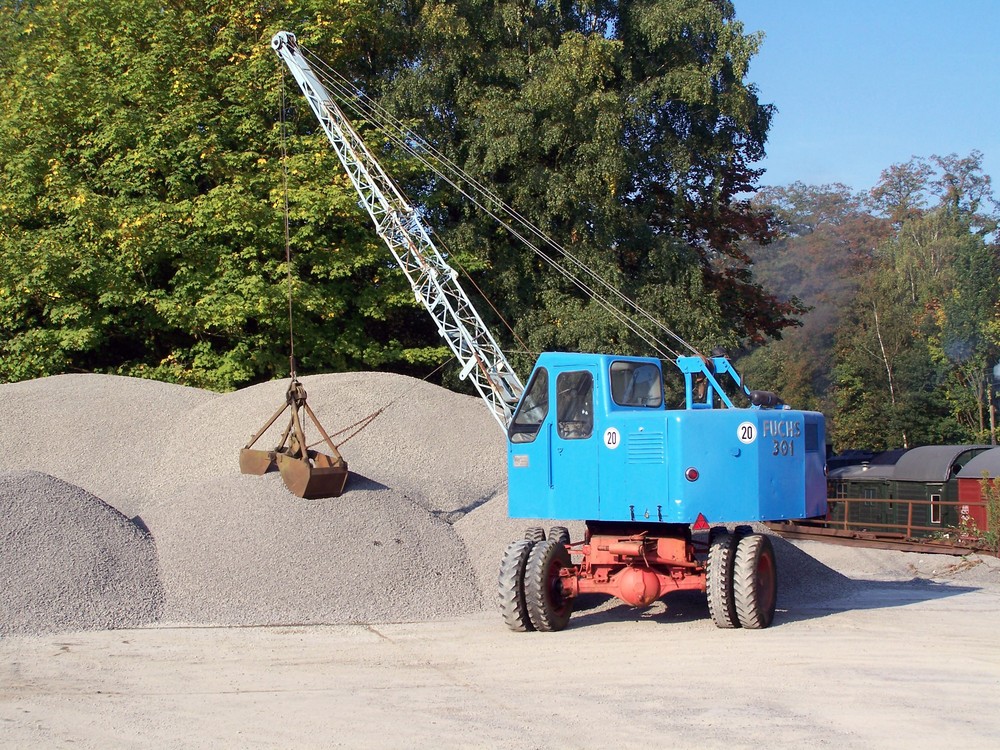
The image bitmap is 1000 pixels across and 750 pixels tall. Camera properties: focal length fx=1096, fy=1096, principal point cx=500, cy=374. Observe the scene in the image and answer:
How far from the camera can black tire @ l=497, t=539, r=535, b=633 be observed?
11.6 m

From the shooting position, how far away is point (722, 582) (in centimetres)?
1123

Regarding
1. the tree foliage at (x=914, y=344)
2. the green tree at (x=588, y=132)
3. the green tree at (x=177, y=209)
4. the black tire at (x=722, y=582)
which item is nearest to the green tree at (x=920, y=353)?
the tree foliage at (x=914, y=344)

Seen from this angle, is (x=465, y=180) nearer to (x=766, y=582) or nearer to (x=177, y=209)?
(x=177, y=209)

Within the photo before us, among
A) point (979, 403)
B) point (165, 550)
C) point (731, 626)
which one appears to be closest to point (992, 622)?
point (731, 626)

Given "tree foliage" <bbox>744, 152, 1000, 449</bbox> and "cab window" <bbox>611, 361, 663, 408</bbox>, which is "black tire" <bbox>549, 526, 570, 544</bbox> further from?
"tree foliage" <bbox>744, 152, 1000, 449</bbox>

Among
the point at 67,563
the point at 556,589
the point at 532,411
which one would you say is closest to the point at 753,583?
the point at 556,589

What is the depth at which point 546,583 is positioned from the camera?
11570 millimetres

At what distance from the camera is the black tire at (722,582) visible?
36.8ft

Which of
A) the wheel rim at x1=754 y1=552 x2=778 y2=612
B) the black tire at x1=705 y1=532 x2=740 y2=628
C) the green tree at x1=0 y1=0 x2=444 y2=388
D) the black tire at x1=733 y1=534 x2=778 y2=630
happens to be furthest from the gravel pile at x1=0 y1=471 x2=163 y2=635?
the green tree at x1=0 y1=0 x2=444 y2=388

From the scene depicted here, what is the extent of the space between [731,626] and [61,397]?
58.4 feet

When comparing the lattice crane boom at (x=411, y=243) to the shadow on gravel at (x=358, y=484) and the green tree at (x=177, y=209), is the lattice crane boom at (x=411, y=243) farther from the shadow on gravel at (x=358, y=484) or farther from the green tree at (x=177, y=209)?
the shadow on gravel at (x=358, y=484)

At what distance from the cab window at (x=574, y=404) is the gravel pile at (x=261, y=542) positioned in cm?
327

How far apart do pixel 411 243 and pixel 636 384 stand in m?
15.9

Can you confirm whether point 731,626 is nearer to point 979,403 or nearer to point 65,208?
point 65,208
